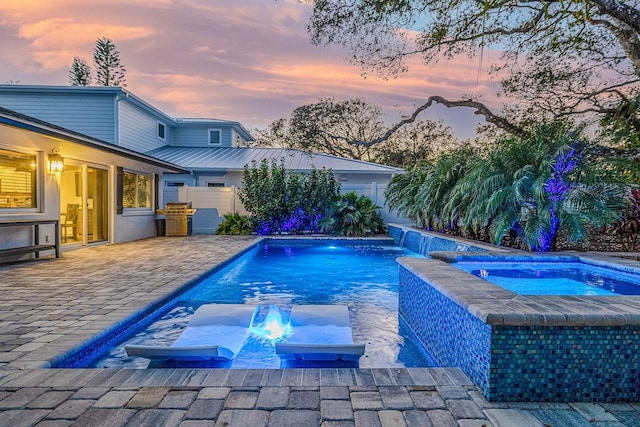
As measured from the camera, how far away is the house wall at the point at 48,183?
6.87 metres

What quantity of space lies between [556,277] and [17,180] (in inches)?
355

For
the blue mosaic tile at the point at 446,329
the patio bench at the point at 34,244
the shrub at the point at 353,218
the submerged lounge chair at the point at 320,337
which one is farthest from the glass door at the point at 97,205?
the blue mosaic tile at the point at 446,329

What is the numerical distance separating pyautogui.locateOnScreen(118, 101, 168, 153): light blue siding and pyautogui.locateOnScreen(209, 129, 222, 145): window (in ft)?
6.51

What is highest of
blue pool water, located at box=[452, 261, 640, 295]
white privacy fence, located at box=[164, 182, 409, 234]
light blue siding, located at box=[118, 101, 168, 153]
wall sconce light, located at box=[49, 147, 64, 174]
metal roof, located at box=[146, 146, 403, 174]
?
light blue siding, located at box=[118, 101, 168, 153]

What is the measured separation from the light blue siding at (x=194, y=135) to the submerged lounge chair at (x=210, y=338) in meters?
16.0

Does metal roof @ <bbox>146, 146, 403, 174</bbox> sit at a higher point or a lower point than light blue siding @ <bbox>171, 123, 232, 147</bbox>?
lower

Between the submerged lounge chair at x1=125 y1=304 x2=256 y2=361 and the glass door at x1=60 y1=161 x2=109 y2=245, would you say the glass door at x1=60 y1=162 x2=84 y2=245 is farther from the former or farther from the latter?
the submerged lounge chair at x1=125 y1=304 x2=256 y2=361

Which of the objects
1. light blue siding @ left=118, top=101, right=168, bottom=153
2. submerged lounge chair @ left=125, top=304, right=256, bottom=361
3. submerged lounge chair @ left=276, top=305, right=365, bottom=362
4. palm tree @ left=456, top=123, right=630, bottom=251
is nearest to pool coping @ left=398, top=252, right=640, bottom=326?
submerged lounge chair @ left=276, top=305, right=365, bottom=362

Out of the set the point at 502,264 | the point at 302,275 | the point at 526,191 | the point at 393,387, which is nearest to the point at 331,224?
the point at 302,275

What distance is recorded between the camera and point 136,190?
38.1ft

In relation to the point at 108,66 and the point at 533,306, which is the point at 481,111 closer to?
the point at 533,306

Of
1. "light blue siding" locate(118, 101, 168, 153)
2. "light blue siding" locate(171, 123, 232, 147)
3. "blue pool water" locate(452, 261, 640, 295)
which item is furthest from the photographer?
"light blue siding" locate(171, 123, 232, 147)

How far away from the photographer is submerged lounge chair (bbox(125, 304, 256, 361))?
2.91 metres

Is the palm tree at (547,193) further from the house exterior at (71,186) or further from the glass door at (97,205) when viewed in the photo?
the glass door at (97,205)
